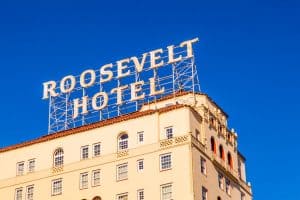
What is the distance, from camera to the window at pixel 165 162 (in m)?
103

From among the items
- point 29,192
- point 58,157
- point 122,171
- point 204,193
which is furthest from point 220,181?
point 29,192

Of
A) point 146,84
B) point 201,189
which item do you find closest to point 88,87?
point 146,84

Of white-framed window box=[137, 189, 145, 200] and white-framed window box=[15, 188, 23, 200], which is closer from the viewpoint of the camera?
white-framed window box=[137, 189, 145, 200]

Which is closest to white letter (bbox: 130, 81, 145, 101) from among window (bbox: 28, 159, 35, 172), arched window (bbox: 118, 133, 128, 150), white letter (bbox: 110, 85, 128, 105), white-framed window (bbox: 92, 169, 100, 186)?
white letter (bbox: 110, 85, 128, 105)

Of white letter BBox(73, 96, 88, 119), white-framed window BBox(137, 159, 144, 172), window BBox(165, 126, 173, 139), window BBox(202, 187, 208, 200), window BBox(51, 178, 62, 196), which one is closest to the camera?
window BBox(202, 187, 208, 200)

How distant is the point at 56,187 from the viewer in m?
112

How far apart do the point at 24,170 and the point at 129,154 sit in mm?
19026

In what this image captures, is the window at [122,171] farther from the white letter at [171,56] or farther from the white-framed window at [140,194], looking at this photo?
the white letter at [171,56]

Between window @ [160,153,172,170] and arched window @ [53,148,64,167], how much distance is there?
1764 cm

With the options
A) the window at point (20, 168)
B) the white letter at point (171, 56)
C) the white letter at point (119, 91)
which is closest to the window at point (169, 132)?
the white letter at point (171, 56)

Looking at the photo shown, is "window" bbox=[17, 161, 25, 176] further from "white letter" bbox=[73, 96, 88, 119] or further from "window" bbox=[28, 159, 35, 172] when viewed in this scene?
"white letter" bbox=[73, 96, 88, 119]

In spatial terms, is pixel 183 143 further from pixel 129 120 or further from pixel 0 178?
pixel 0 178

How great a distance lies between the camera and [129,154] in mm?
107375

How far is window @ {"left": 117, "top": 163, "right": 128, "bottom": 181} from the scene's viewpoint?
10656cm
